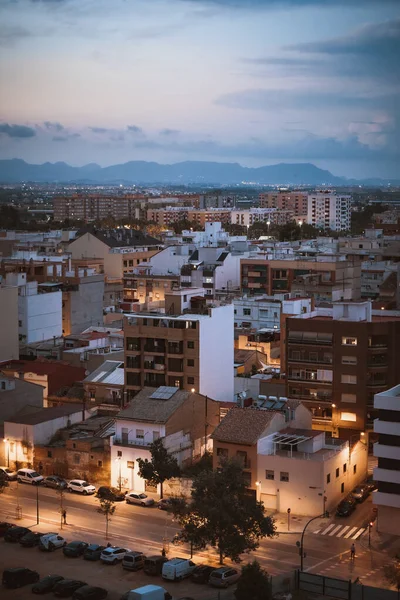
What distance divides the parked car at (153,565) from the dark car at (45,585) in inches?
35.6

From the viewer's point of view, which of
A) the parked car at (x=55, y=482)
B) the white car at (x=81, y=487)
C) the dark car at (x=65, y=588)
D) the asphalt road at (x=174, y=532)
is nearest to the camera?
the dark car at (x=65, y=588)

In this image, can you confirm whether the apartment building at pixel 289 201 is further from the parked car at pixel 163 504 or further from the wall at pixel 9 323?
the parked car at pixel 163 504

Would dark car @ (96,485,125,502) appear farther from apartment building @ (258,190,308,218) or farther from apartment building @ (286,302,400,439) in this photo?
apartment building @ (258,190,308,218)

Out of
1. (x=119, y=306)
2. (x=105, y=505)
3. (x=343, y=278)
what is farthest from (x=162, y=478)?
(x=343, y=278)

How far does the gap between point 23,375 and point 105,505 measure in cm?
532

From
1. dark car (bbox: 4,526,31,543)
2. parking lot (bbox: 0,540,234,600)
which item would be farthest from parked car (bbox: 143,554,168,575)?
dark car (bbox: 4,526,31,543)

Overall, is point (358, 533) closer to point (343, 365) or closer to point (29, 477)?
point (343, 365)

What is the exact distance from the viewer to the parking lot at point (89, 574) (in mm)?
9453

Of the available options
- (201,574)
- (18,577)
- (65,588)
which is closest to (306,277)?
(201,574)

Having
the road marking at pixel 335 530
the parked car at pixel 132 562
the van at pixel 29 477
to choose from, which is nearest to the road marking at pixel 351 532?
the road marking at pixel 335 530

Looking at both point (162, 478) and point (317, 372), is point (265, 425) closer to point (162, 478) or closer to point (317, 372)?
point (162, 478)

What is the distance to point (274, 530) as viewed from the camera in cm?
1098

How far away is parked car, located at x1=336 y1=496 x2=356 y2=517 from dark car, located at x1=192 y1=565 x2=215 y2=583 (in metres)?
2.47

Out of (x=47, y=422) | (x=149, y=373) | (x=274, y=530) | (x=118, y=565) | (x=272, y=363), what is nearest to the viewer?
(x=118, y=565)
